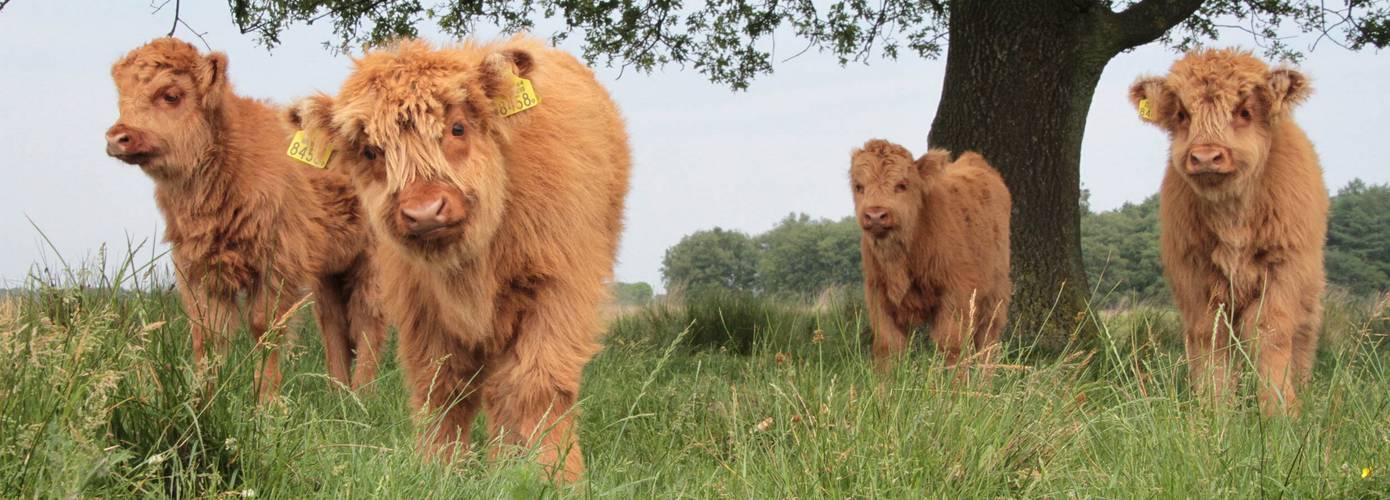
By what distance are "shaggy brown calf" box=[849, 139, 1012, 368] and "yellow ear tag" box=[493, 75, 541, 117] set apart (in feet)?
12.4

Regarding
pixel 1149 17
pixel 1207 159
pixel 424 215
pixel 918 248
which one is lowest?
pixel 918 248

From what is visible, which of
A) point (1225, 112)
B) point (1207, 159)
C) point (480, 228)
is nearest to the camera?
point (480, 228)

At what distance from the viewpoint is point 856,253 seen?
15.3 metres

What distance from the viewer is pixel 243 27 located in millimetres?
11203

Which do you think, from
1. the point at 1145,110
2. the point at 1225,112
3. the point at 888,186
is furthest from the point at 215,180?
the point at 1225,112

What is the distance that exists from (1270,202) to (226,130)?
5832 mm

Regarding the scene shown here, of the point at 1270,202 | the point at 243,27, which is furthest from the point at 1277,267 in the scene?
the point at 243,27

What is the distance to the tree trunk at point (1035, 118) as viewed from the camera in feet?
32.8

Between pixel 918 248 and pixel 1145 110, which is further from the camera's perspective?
pixel 918 248

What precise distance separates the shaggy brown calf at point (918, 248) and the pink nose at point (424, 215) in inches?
170

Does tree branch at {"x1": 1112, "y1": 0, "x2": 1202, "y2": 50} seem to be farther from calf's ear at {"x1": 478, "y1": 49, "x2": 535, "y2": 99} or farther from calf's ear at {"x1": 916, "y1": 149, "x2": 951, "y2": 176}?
calf's ear at {"x1": 478, "y1": 49, "x2": 535, "y2": 99}

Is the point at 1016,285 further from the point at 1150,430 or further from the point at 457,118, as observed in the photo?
the point at 457,118

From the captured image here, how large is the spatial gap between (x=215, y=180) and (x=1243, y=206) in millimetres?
5670

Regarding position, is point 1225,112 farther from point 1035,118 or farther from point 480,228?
point 480,228
